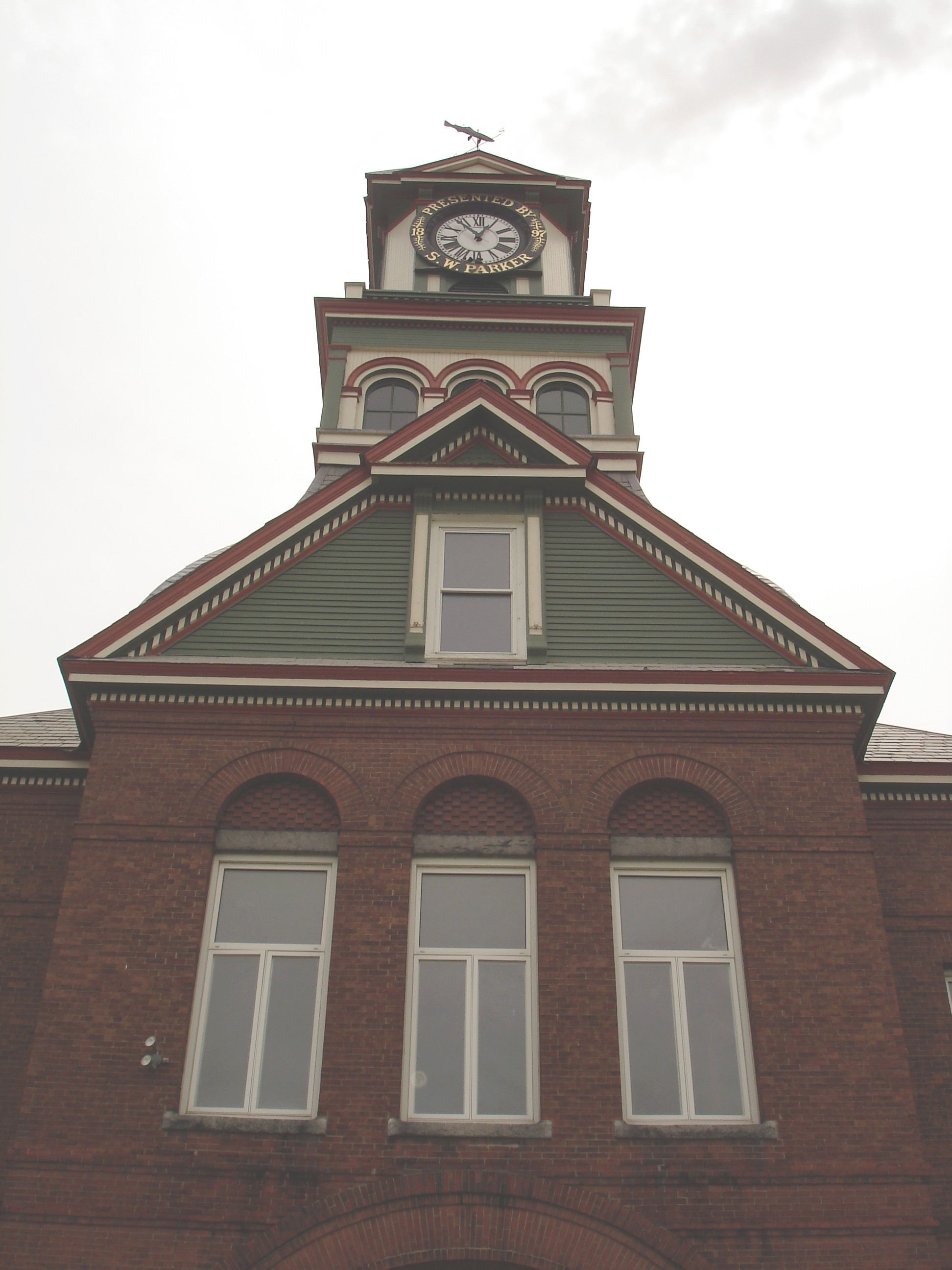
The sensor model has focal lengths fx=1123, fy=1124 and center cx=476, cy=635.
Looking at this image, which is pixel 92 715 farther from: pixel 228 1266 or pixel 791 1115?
pixel 791 1115

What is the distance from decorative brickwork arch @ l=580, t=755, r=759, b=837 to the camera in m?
12.2

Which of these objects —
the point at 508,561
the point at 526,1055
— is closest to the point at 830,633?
the point at 508,561

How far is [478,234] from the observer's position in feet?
75.8

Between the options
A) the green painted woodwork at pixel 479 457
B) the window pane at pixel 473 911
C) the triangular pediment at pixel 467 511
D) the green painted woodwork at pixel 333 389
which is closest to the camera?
the window pane at pixel 473 911

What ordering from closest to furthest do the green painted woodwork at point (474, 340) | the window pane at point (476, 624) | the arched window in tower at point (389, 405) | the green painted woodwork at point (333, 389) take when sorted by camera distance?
the window pane at point (476, 624)
the green painted woodwork at point (333, 389)
the arched window in tower at point (389, 405)
the green painted woodwork at point (474, 340)

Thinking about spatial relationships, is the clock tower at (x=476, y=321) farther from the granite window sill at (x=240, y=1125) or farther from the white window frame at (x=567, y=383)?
the granite window sill at (x=240, y=1125)

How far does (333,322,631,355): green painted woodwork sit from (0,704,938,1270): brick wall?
989 centimetres

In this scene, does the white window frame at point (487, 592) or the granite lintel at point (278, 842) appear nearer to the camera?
the granite lintel at point (278, 842)

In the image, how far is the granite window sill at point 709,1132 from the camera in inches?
410

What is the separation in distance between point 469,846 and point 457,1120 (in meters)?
2.75

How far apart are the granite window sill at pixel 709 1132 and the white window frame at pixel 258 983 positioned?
2973 millimetres

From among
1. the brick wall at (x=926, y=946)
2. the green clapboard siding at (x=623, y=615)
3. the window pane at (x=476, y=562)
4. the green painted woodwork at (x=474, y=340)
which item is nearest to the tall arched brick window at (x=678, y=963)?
the green clapboard siding at (x=623, y=615)

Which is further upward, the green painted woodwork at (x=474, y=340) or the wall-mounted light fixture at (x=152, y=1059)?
the green painted woodwork at (x=474, y=340)

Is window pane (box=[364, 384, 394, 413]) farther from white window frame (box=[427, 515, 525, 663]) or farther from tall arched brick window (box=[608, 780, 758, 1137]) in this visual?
tall arched brick window (box=[608, 780, 758, 1137])
